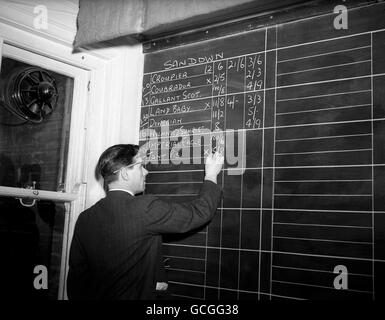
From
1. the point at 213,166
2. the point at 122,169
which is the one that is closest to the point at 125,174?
the point at 122,169

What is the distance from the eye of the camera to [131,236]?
6.78 feet

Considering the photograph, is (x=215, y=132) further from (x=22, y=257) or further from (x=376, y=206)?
(x=22, y=257)

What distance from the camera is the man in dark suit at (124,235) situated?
6.78 feet

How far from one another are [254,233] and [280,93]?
81 cm

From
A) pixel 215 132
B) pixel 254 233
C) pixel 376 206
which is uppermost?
pixel 215 132

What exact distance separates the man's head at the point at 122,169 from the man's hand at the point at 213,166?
0.41 m

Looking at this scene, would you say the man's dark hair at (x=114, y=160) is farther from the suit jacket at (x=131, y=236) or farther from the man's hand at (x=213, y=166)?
the man's hand at (x=213, y=166)

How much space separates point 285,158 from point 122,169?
0.94m

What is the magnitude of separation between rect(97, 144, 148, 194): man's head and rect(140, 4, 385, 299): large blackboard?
315 mm

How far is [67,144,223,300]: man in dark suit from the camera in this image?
6.78 ft

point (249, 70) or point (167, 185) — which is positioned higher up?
point (249, 70)

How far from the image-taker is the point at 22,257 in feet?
8.39

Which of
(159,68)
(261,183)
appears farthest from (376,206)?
(159,68)

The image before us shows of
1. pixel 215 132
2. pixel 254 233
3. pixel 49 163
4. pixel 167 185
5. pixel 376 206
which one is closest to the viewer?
pixel 376 206
